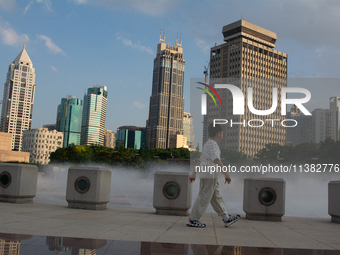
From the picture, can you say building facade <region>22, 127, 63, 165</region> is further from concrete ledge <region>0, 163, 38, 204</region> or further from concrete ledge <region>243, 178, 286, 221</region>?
concrete ledge <region>243, 178, 286, 221</region>

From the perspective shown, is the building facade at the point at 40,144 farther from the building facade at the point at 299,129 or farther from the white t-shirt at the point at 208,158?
the white t-shirt at the point at 208,158

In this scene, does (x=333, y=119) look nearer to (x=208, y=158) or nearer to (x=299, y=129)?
(x=299, y=129)

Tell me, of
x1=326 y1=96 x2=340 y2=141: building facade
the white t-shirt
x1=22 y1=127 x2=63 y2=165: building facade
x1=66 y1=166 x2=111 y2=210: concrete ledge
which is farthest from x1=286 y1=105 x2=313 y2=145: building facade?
x1=22 y1=127 x2=63 y2=165: building facade

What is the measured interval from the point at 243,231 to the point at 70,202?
5956 millimetres

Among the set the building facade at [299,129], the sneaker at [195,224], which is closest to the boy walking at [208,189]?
the sneaker at [195,224]

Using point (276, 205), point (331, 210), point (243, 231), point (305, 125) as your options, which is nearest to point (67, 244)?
point (243, 231)

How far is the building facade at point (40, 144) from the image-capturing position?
17288cm

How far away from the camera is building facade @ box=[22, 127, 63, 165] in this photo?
173 meters

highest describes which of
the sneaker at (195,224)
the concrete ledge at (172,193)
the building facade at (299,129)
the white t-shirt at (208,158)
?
the building facade at (299,129)

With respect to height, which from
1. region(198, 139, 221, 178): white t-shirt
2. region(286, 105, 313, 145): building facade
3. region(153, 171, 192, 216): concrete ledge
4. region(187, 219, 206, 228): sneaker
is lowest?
region(187, 219, 206, 228): sneaker

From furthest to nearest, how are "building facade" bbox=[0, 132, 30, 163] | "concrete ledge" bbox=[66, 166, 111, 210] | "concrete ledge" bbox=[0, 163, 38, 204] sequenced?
"building facade" bbox=[0, 132, 30, 163] → "concrete ledge" bbox=[0, 163, 38, 204] → "concrete ledge" bbox=[66, 166, 111, 210]

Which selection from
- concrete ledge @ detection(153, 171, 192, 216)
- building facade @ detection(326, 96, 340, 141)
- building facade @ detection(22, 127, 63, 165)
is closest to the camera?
concrete ledge @ detection(153, 171, 192, 216)

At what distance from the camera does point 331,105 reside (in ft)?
47.5

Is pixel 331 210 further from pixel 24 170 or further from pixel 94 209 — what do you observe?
pixel 24 170
